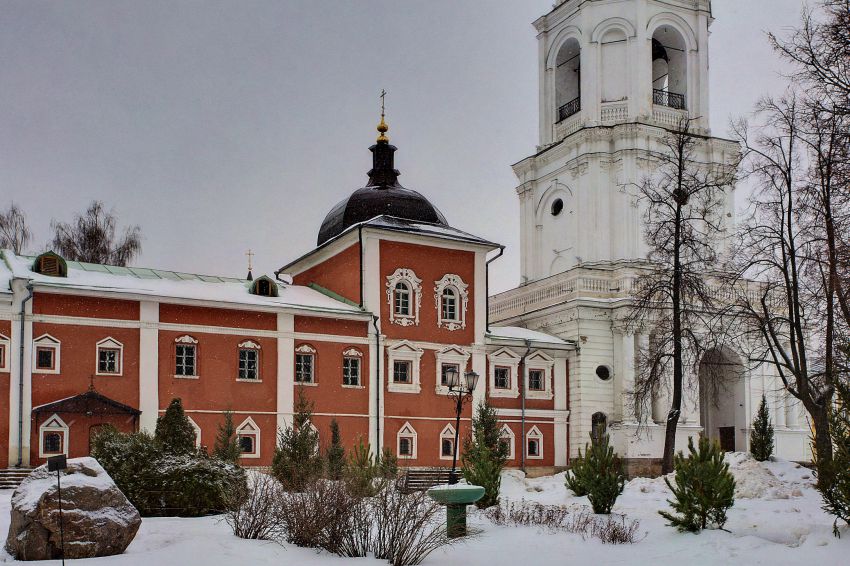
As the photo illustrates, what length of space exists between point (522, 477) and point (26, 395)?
1370cm

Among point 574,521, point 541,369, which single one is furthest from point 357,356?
point 574,521

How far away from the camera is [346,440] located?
3058 cm

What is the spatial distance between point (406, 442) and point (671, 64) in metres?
20.1

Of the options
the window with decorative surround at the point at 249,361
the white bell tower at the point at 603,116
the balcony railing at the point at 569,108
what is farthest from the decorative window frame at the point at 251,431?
the balcony railing at the point at 569,108

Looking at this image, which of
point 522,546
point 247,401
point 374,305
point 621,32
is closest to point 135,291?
point 247,401

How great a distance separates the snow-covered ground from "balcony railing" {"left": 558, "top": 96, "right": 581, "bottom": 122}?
2360 cm

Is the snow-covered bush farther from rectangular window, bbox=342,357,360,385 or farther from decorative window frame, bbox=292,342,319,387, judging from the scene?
rectangular window, bbox=342,357,360,385

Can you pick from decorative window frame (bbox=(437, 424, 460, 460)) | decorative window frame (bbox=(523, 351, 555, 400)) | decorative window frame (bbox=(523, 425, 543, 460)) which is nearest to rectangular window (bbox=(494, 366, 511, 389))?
decorative window frame (bbox=(523, 351, 555, 400))

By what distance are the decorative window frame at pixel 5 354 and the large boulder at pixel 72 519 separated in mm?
13886

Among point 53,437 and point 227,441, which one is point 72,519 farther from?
point 53,437

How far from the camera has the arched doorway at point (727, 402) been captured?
1496 inches

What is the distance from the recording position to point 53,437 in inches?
1033

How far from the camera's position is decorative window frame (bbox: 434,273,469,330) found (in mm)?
33312

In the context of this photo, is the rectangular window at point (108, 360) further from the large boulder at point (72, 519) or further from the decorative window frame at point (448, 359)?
the large boulder at point (72, 519)
